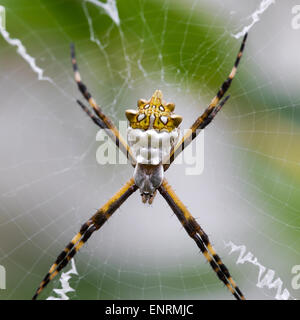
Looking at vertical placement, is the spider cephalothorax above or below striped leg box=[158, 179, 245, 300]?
above

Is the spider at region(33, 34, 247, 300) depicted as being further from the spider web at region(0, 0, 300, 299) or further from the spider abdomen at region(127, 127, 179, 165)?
the spider web at region(0, 0, 300, 299)

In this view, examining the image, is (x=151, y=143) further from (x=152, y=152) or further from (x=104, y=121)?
(x=104, y=121)

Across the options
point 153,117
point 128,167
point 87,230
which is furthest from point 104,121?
point 128,167

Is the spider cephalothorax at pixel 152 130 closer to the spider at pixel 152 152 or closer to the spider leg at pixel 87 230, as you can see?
the spider at pixel 152 152

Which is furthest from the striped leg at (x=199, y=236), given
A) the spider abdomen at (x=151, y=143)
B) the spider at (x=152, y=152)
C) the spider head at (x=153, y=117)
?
the spider head at (x=153, y=117)

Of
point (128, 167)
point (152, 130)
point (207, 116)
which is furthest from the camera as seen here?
point (128, 167)

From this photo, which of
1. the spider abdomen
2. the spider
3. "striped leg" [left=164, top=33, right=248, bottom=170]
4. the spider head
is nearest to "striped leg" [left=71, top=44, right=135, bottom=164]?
the spider
